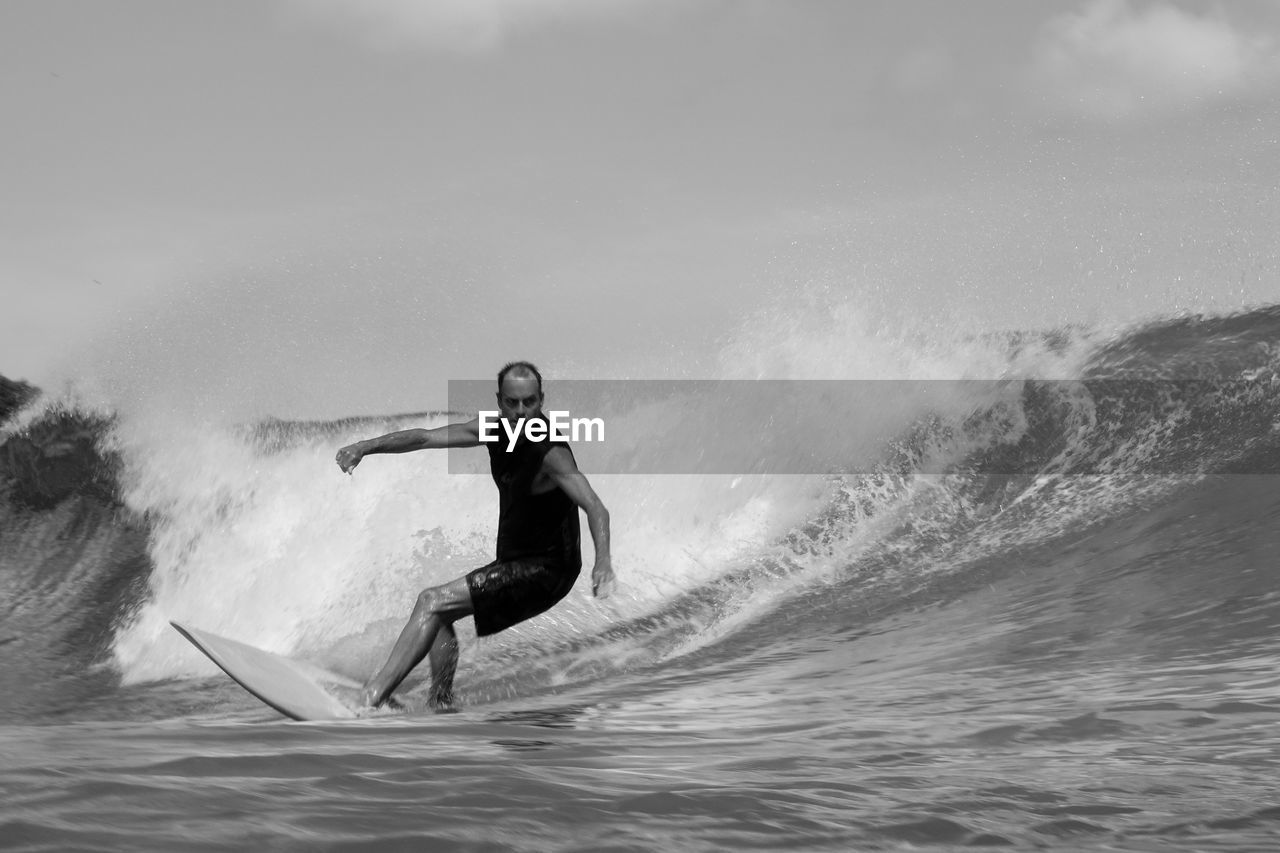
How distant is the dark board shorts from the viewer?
5.59 meters

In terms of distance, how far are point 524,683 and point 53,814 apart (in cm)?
384

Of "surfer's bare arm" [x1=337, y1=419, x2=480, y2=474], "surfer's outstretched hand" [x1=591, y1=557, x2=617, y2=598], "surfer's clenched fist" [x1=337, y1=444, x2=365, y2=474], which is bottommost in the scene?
"surfer's outstretched hand" [x1=591, y1=557, x2=617, y2=598]

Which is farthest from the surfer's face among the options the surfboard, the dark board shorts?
the surfboard

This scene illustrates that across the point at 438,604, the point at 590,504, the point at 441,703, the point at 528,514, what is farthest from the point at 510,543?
the point at 441,703

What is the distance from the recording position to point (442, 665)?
5.62 m

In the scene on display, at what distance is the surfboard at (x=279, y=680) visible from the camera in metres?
5.14

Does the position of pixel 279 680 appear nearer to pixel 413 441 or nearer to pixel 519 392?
pixel 413 441

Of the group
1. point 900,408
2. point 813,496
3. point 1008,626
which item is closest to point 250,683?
point 1008,626

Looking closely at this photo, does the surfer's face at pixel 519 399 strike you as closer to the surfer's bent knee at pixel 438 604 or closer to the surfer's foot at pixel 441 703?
the surfer's bent knee at pixel 438 604

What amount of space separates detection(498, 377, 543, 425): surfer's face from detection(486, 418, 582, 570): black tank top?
15 cm

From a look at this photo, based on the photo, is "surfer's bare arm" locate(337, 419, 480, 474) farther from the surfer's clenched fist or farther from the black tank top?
the black tank top

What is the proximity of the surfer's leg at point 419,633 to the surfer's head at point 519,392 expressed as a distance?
825mm

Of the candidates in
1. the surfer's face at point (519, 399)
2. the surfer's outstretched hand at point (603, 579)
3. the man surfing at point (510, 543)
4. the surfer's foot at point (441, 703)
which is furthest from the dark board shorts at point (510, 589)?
the surfer's face at point (519, 399)

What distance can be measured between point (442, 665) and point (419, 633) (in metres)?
0.24
